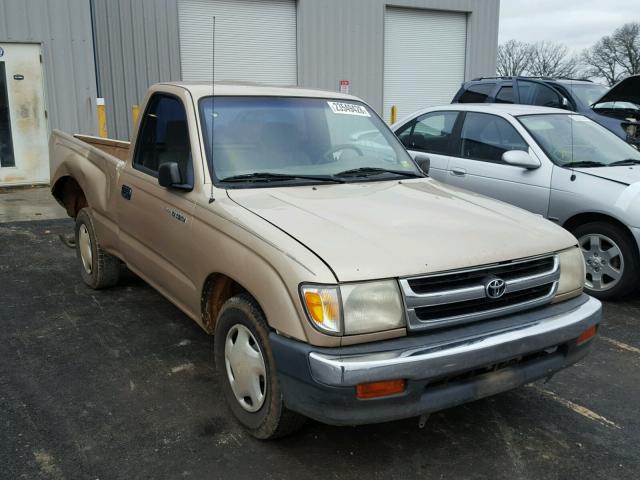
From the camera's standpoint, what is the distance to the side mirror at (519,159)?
5684 millimetres

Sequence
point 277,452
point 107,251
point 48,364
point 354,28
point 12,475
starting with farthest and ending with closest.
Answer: point 354,28 → point 107,251 → point 48,364 → point 277,452 → point 12,475

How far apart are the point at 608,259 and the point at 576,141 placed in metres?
1.39

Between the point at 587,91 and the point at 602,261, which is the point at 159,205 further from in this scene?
the point at 587,91

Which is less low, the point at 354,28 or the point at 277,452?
the point at 354,28

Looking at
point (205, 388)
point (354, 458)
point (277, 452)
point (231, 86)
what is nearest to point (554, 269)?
point (354, 458)

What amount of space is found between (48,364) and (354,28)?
42.3 ft

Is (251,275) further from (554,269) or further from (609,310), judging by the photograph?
(609,310)

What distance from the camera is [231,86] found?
424 cm

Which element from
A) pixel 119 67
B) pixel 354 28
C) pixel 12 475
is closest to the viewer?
pixel 12 475

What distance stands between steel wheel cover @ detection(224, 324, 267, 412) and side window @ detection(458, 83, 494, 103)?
861 centimetres

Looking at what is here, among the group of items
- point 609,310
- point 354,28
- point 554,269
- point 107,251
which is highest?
point 354,28

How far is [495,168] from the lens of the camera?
624cm

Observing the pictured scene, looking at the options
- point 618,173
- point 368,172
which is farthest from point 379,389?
point 618,173

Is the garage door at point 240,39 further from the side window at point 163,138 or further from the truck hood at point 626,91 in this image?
the side window at point 163,138
